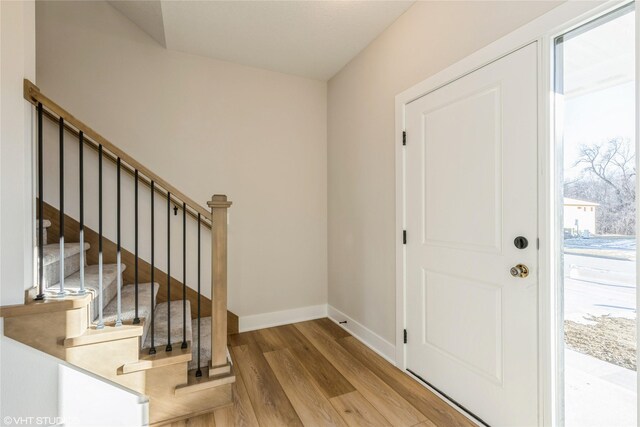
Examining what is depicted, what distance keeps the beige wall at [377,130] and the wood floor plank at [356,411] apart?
1.90 ft

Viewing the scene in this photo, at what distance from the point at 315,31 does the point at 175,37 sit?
1143 millimetres

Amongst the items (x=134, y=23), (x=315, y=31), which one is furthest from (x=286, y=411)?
(x=134, y=23)

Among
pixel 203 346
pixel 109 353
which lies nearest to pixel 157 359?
pixel 109 353

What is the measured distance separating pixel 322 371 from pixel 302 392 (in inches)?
10.3

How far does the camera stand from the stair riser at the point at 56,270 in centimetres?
164

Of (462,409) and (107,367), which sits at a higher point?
(107,367)

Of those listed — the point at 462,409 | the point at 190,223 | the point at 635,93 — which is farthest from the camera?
the point at 190,223

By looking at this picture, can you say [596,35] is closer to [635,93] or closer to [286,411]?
[635,93]

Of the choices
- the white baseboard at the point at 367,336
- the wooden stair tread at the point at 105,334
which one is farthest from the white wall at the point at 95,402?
the white baseboard at the point at 367,336

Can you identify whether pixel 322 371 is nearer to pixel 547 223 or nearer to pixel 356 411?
pixel 356 411

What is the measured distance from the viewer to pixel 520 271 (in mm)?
1365

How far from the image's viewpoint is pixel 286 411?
166cm

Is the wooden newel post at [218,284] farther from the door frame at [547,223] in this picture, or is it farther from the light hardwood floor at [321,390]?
the door frame at [547,223]

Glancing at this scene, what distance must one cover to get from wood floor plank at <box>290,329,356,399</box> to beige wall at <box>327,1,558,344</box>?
19.5 inches
